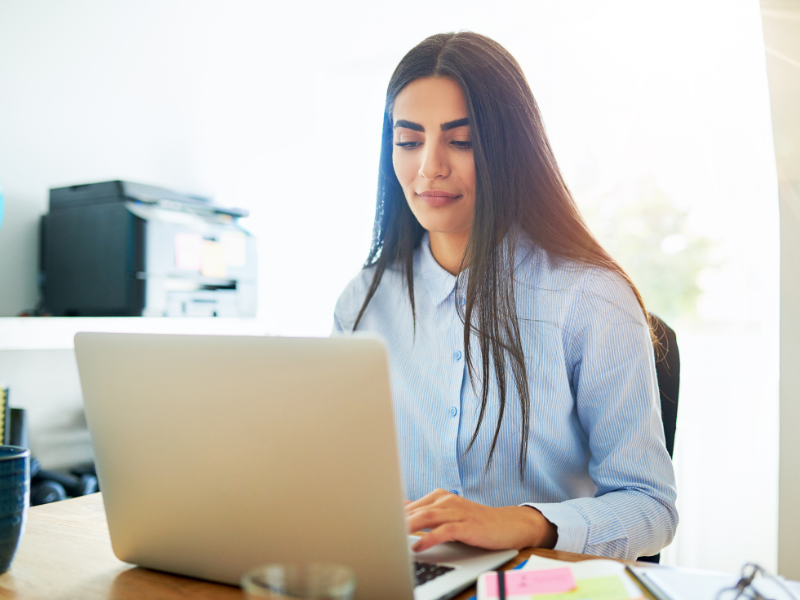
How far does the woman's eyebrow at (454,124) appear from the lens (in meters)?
1.14

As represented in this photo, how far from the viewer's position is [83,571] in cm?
73

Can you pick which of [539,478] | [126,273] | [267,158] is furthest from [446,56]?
[267,158]

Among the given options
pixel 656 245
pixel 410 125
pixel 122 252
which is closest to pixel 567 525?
pixel 410 125

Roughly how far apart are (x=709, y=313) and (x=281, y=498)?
83.0 inches

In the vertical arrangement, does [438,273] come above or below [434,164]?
below

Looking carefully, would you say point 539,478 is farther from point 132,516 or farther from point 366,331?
point 132,516

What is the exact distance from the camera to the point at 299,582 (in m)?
0.43

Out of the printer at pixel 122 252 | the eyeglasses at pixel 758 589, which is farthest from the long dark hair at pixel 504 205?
the printer at pixel 122 252

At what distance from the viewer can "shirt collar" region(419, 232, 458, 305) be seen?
1.25 meters

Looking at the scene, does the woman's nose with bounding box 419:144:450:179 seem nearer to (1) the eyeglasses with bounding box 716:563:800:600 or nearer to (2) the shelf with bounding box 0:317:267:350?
(2) the shelf with bounding box 0:317:267:350

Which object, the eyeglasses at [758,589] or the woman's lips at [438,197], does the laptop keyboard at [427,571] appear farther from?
the woman's lips at [438,197]

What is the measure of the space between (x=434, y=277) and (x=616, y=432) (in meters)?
0.47

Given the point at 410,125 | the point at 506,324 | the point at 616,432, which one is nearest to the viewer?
the point at 616,432

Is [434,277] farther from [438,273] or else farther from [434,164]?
[434,164]
